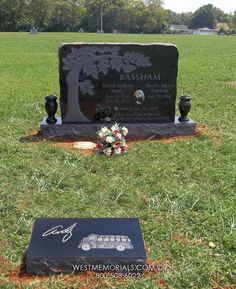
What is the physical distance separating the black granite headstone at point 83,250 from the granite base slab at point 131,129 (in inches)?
159

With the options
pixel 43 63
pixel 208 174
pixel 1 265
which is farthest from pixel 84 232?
pixel 43 63

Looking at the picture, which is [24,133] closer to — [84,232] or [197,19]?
[84,232]

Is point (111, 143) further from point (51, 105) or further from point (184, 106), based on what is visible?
point (184, 106)

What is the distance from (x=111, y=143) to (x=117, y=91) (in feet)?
4.69

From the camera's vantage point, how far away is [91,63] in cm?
784

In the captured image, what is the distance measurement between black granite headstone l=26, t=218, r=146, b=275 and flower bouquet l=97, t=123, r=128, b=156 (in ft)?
9.75

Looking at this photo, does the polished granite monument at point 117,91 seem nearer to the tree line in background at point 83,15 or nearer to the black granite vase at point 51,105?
the black granite vase at point 51,105

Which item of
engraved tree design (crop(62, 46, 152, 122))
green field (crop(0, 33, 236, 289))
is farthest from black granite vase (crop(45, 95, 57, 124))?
green field (crop(0, 33, 236, 289))

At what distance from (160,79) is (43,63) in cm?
1400

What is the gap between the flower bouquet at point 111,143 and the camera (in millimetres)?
6973

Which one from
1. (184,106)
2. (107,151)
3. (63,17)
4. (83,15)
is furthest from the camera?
(83,15)
